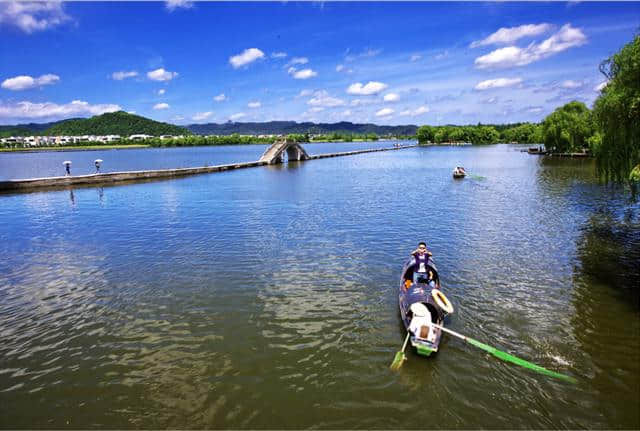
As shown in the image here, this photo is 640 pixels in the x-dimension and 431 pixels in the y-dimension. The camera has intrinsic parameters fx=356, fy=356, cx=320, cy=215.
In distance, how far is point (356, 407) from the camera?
1003 centimetres

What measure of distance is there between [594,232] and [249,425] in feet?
90.2

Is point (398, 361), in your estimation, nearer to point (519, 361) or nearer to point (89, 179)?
point (519, 361)

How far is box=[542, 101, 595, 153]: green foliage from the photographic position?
8931 cm

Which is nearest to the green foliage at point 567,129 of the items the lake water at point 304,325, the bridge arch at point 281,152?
the bridge arch at point 281,152

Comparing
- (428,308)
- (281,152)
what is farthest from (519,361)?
(281,152)

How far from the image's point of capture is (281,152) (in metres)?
104

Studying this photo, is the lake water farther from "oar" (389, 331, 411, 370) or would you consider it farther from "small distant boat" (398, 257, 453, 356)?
"small distant boat" (398, 257, 453, 356)

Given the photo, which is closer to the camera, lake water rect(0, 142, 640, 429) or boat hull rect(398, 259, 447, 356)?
lake water rect(0, 142, 640, 429)

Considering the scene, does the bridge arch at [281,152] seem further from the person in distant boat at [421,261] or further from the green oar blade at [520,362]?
the green oar blade at [520,362]

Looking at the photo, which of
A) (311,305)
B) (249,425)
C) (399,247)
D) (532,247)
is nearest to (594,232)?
(532,247)

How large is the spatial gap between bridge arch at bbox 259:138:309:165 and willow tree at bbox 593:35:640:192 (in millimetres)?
82426

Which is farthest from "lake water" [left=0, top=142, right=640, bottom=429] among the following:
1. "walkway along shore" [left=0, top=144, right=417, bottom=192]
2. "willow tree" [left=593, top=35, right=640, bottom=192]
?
"walkway along shore" [left=0, top=144, right=417, bottom=192]

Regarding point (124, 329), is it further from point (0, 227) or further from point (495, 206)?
point (495, 206)

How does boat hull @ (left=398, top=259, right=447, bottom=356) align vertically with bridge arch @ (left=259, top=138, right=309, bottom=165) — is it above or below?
below
